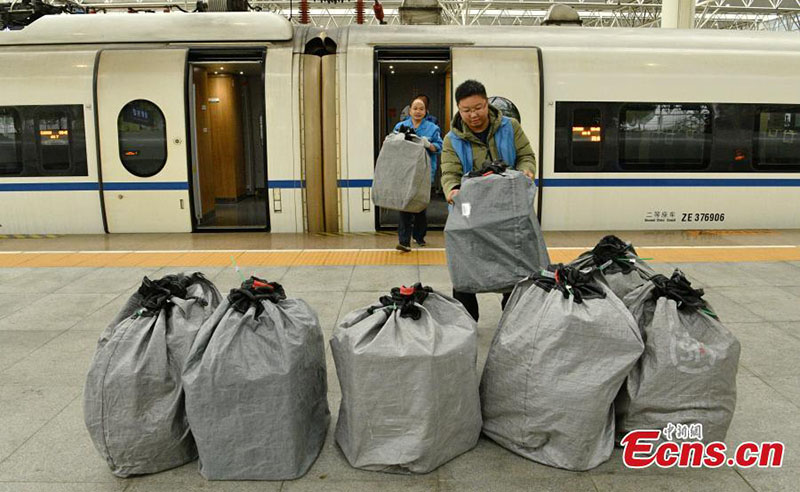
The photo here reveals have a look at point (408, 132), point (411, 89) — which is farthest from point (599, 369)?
point (411, 89)

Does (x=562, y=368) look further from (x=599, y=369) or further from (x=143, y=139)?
(x=143, y=139)

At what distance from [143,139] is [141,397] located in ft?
21.2

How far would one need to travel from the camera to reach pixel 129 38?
883 cm

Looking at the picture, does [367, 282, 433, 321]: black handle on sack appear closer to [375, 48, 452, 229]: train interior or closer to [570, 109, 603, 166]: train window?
[375, 48, 452, 229]: train interior

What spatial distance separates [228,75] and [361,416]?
35.8 ft

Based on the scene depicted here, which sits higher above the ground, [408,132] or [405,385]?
[408,132]

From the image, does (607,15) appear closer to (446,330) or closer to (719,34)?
(719,34)

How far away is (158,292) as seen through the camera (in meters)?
3.17

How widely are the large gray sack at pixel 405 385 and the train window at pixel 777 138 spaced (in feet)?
24.6

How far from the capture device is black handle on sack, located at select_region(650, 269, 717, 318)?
3.04m

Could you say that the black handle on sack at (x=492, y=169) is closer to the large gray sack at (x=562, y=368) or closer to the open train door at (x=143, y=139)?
the large gray sack at (x=562, y=368)

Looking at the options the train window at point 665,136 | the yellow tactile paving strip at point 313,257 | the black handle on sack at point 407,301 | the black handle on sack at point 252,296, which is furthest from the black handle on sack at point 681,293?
the train window at point 665,136

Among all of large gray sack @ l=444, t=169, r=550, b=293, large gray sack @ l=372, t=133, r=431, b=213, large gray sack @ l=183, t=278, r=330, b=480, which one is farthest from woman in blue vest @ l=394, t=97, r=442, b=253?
large gray sack @ l=183, t=278, r=330, b=480

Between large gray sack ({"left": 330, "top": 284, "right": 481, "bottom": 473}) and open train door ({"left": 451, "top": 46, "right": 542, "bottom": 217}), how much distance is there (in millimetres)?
5923
